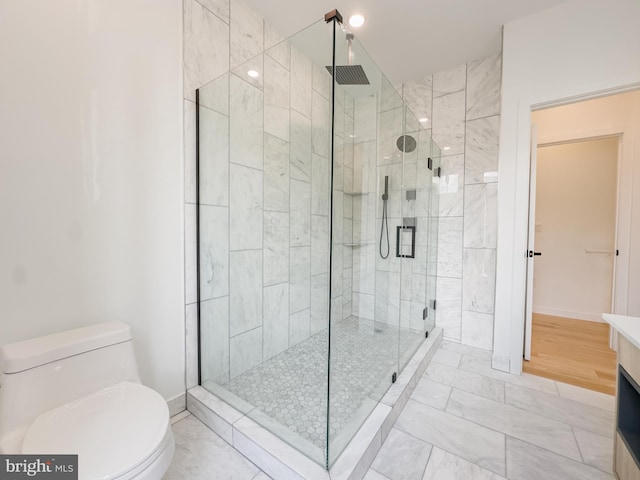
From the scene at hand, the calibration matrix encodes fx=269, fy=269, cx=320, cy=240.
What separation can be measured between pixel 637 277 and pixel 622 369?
2.00 metres

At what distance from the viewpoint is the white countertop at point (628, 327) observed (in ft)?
3.26

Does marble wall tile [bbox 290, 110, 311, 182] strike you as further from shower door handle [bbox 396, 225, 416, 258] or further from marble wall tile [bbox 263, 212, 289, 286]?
shower door handle [bbox 396, 225, 416, 258]

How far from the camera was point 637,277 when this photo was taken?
7.89 ft

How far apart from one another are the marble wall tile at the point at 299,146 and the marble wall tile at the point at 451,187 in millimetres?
1554

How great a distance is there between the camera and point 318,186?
180 cm

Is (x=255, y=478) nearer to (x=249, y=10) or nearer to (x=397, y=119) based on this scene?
(x=397, y=119)

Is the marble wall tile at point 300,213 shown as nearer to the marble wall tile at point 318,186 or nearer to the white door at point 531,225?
the marble wall tile at point 318,186

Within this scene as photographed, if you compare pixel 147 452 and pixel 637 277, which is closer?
pixel 147 452

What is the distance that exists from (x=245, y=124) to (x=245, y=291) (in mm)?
1118

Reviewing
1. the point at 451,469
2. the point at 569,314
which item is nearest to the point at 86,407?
the point at 451,469

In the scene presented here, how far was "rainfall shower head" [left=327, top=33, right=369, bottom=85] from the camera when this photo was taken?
4.34 ft

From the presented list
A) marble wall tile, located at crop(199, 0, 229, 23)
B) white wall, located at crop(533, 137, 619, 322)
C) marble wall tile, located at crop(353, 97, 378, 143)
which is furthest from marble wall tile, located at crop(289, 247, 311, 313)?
white wall, located at crop(533, 137, 619, 322)

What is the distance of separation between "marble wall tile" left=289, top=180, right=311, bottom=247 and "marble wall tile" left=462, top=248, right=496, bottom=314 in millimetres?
1665

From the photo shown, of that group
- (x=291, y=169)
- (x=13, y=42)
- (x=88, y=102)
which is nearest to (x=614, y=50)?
(x=291, y=169)
